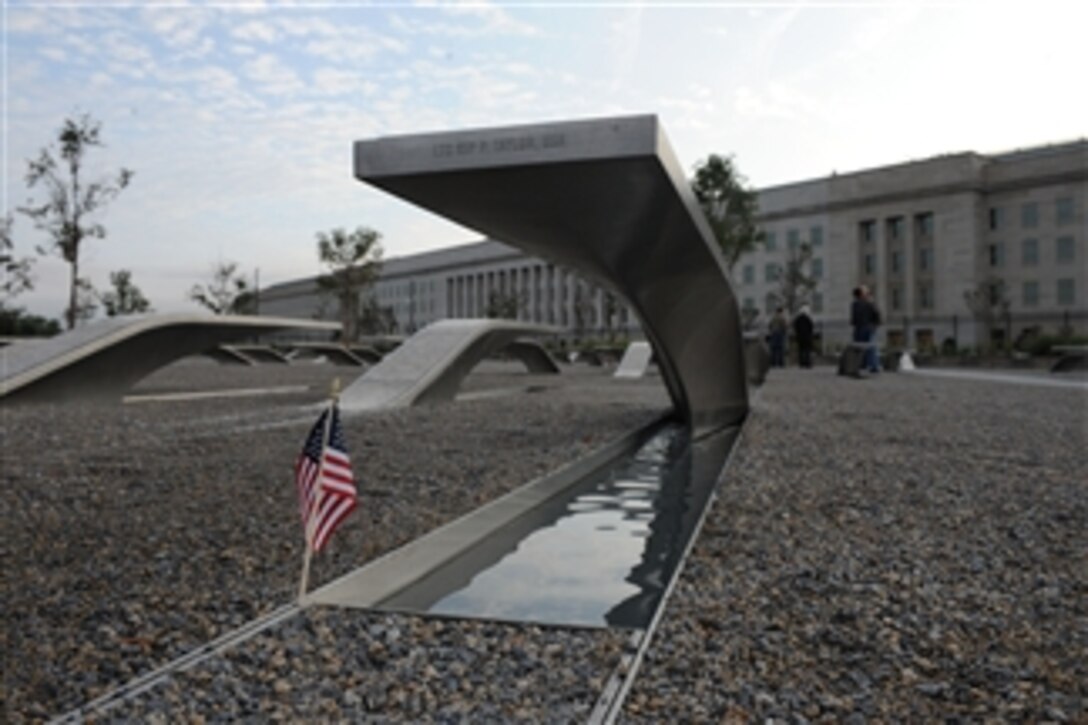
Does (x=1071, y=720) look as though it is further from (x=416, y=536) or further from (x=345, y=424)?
(x=345, y=424)

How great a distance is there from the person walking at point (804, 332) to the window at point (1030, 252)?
38.4 meters

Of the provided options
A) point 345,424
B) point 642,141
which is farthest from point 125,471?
point 642,141

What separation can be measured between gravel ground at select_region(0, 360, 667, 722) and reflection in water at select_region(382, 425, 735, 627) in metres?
0.36

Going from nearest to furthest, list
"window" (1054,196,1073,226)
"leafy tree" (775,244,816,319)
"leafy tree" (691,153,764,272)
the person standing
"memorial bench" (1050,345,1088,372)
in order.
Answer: the person standing, "memorial bench" (1050,345,1088,372), "leafy tree" (691,153,764,272), "window" (1054,196,1073,226), "leafy tree" (775,244,816,319)

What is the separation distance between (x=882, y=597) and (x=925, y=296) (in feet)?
205

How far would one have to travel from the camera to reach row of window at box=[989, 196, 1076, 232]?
54438 millimetres

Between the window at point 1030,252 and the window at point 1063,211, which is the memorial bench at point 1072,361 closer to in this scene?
the window at point 1063,211

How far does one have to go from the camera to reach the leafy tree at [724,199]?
146ft

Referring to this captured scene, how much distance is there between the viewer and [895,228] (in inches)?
2450

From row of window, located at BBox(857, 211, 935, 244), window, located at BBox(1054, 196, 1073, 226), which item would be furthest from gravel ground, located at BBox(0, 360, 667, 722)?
row of window, located at BBox(857, 211, 935, 244)

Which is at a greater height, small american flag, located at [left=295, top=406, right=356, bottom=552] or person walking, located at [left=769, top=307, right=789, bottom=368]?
person walking, located at [left=769, top=307, right=789, bottom=368]

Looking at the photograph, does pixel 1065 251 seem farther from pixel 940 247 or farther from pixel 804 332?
pixel 804 332

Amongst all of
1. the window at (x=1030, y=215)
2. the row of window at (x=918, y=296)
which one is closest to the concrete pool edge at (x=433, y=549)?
the window at (x=1030, y=215)

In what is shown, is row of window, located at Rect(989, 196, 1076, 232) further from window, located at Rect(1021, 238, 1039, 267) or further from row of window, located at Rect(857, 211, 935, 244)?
row of window, located at Rect(857, 211, 935, 244)
